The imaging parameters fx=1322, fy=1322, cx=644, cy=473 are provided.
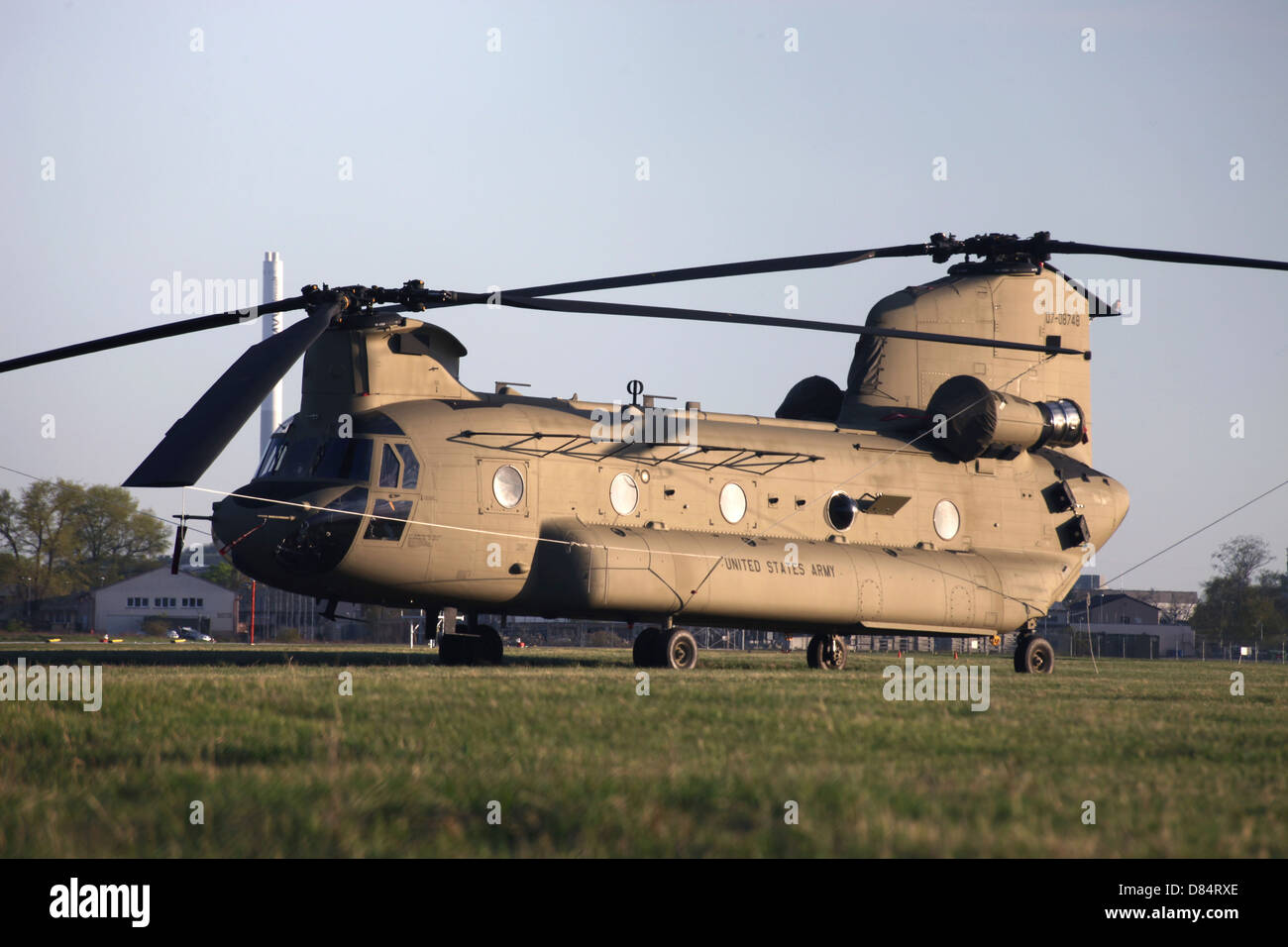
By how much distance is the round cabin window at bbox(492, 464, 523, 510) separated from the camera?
21719 millimetres

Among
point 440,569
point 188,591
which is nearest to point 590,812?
point 440,569

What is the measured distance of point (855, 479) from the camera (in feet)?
82.9

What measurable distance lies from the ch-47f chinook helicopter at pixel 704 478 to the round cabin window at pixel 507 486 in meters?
0.03

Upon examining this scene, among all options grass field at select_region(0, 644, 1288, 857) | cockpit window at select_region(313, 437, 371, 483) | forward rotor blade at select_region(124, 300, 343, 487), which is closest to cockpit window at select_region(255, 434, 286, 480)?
cockpit window at select_region(313, 437, 371, 483)

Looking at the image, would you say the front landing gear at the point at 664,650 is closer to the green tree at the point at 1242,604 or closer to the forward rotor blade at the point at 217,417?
the forward rotor blade at the point at 217,417

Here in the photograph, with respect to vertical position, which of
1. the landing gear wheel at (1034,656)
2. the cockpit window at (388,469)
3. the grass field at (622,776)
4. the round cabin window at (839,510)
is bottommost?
the landing gear wheel at (1034,656)

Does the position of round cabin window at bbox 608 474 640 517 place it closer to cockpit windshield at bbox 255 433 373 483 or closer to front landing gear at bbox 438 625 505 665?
front landing gear at bbox 438 625 505 665

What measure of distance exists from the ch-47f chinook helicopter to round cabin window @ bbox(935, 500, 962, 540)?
0.04 meters

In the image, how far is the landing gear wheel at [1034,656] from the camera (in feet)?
85.2

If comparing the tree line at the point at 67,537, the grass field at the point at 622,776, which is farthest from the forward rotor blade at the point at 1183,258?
the tree line at the point at 67,537

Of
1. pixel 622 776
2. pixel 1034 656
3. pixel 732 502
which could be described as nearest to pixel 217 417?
pixel 622 776
